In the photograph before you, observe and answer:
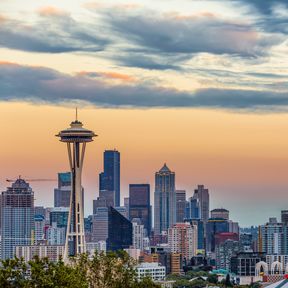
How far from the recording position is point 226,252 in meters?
168

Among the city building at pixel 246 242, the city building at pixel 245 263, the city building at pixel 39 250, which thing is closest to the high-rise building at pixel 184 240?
the city building at pixel 246 242

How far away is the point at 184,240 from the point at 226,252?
→ 17.3 meters

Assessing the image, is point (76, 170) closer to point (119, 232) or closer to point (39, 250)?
point (39, 250)

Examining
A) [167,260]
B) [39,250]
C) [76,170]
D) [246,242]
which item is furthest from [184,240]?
[76,170]

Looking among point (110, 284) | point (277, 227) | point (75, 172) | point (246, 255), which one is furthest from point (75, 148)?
point (277, 227)

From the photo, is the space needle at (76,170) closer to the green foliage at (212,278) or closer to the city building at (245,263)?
the green foliage at (212,278)

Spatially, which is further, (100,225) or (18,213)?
(18,213)

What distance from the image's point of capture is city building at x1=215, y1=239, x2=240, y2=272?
159 m

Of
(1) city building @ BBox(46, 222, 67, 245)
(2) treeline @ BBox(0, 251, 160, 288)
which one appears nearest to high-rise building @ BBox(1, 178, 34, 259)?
(1) city building @ BBox(46, 222, 67, 245)

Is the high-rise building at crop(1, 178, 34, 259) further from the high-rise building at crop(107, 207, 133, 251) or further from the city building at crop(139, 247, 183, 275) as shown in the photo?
the city building at crop(139, 247, 183, 275)

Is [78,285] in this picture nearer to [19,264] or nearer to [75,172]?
[19,264]

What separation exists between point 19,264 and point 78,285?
5.23ft

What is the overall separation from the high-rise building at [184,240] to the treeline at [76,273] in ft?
463

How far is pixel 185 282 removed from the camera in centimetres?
10812
